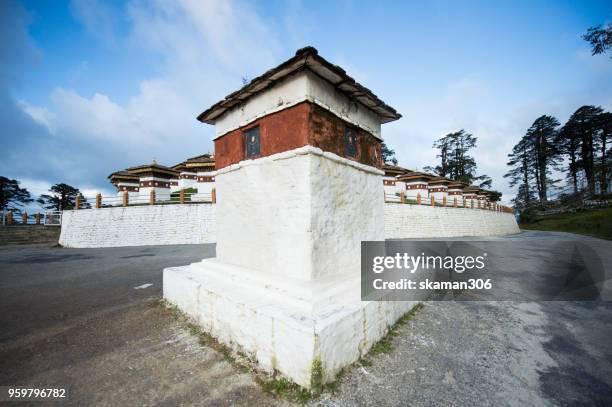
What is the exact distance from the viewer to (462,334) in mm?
3424

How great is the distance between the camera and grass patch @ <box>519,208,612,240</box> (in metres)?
20.3

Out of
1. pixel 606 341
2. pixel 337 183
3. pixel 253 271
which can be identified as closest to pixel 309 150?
pixel 337 183

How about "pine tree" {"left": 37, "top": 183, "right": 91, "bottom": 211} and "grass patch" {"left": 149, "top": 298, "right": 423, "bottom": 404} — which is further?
"pine tree" {"left": 37, "top": 183, "right": 91, "bottom": 211}

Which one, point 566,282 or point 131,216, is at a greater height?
point 131,216

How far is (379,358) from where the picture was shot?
2766 mm

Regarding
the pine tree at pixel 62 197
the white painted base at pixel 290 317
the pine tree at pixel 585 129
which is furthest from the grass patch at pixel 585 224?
the pine tree at pixel 62 197

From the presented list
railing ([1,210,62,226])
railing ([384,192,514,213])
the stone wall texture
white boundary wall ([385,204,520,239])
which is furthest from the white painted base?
railing ([1,210,62,226])

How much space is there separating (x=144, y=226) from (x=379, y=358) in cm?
1759

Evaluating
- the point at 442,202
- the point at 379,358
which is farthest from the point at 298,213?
the point at 442,202

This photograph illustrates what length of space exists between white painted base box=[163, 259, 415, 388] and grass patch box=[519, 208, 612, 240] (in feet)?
89.9

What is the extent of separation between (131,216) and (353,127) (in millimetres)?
17651

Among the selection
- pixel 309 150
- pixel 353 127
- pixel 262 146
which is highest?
pixel 353 127

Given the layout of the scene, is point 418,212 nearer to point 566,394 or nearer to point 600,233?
point 600,233

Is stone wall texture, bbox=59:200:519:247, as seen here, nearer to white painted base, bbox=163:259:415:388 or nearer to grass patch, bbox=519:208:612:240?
white painted base, bbox=163:259:415:388
